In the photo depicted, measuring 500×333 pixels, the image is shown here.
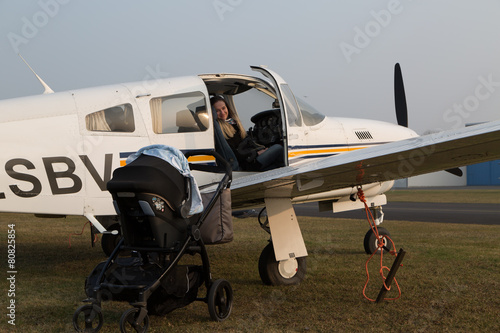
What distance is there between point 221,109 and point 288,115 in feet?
3.07

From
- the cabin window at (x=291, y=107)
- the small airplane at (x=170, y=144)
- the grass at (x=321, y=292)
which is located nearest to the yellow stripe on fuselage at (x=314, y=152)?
the small airplane at (x=170, y=144)

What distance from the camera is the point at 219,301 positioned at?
184 inches

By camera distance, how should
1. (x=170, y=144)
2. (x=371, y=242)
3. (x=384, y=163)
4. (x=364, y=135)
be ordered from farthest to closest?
(x=371, y=242) → (x=364, y=135) → (x=170, y=144) → (x=384, y=163)

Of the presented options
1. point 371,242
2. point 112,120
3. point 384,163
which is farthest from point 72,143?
point 371,242

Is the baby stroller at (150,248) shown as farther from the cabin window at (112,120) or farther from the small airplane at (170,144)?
the cabin window at (112,120)

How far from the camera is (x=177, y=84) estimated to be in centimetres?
670

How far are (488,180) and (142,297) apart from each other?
6470 centimetres

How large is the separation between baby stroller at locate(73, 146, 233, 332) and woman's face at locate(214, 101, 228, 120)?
2.69 meters

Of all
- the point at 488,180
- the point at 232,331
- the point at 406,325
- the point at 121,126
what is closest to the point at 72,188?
the point at 121,126

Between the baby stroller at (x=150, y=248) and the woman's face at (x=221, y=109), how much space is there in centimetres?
269

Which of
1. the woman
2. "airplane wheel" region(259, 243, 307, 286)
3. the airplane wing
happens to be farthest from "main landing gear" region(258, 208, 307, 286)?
the woman

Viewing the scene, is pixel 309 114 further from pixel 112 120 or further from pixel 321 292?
pixel 112 120

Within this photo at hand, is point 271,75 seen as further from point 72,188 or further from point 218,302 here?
point 218,302

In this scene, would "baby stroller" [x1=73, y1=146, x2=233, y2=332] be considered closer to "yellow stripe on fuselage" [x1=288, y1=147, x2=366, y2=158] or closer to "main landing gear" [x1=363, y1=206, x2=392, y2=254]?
"yellow stripe on fuselage" [x1=288, y1=147, x2=366, y2=158]
